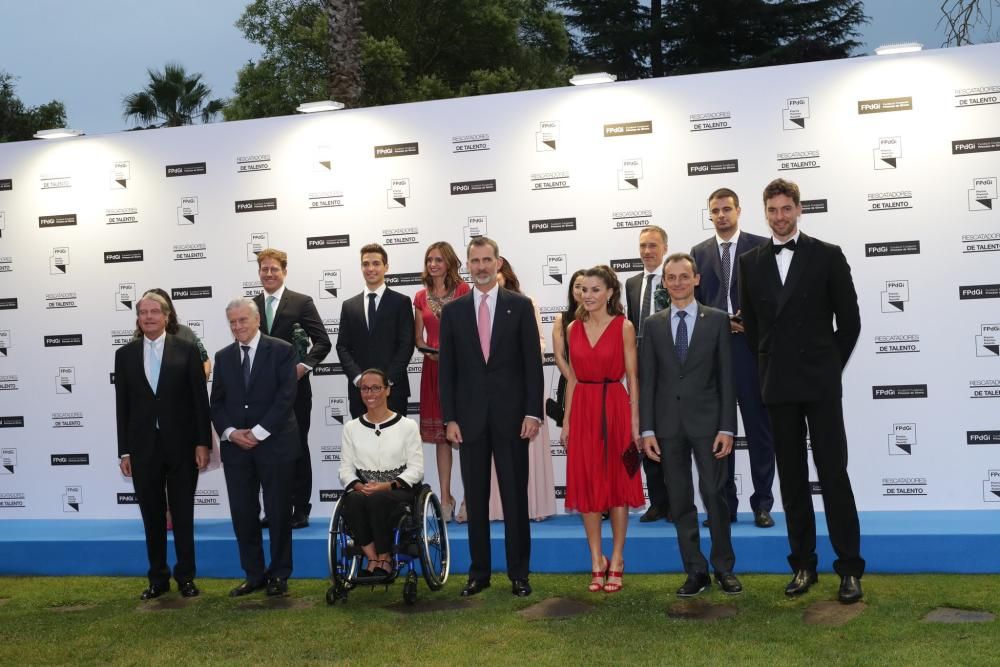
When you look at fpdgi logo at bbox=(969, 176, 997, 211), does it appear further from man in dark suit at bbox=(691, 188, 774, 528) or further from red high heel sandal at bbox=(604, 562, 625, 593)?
red high heel sandal at bbox=(604, 562, 625, 593)

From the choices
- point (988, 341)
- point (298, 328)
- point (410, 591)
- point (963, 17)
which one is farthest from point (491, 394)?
point (988, 341)

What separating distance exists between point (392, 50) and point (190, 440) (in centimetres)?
1423

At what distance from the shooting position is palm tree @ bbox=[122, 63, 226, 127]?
27016 millimetres

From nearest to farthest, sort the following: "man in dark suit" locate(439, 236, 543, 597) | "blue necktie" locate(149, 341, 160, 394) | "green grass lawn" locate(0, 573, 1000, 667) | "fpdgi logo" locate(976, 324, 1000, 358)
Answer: "green grass lawn" locate(0, 573, 1000, 667)
"man in dark suit" locate(439, 236, 543, 597)
"blue necktie" locate(149, 341, 160, 394)
"fpdgi logo" locate(976, 324, 1000, 358)

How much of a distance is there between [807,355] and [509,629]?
1.82 metres

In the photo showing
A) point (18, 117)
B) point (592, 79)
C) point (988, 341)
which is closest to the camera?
point (988, 341)

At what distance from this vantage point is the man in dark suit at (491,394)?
523cm

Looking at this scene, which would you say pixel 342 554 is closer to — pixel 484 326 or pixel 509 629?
pixel 509 629

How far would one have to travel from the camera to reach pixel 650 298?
6.04m

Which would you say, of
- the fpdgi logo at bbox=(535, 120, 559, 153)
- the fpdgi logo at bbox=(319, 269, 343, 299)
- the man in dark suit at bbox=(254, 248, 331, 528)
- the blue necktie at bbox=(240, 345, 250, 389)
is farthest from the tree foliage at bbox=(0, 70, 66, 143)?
the blue necktie at bbox=(240, 345, 250, 389)

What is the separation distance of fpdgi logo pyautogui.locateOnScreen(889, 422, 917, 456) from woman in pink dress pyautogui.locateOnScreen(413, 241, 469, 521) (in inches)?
108

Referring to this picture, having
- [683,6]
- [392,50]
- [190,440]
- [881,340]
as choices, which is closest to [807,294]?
[881,340]

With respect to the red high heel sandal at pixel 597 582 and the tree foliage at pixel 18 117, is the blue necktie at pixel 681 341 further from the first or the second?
the tree foliage at pixel 18 117

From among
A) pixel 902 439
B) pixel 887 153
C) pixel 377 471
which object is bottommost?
pixel 902 439
